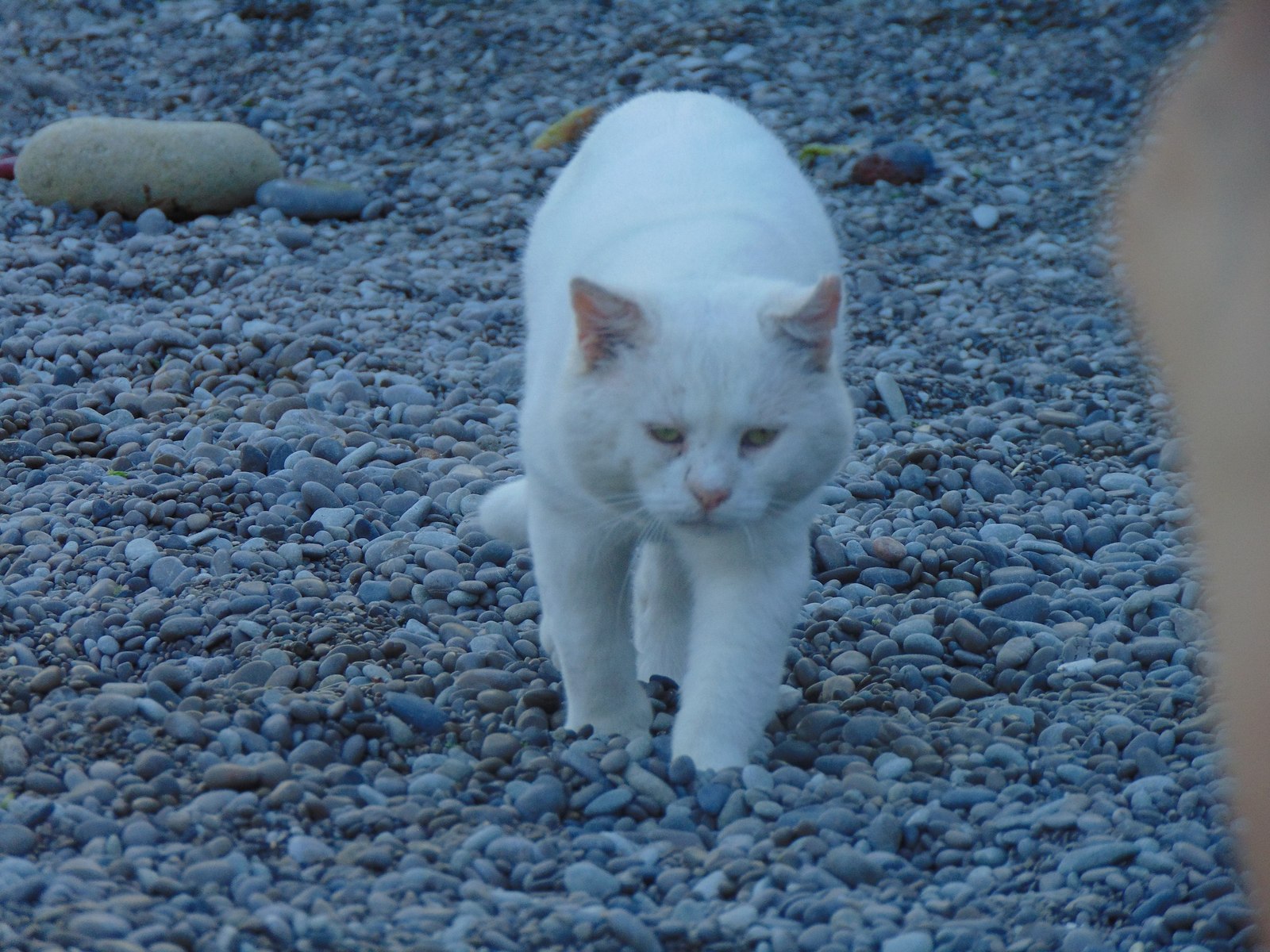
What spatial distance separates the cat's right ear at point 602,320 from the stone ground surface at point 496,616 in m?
0.88

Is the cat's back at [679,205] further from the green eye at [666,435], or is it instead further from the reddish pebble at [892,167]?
the reddish pebble at [892,167]

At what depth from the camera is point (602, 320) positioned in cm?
279

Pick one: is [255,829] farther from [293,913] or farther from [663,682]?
[663,682]

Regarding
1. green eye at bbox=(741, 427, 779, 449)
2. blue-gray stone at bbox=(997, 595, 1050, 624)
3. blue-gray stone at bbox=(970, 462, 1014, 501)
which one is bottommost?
blue-gray stone at bbox=(970, 462, 1014, 501)

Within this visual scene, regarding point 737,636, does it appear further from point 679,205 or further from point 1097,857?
point 679,205

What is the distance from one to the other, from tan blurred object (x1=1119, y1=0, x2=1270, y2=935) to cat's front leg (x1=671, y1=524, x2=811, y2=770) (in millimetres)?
1504

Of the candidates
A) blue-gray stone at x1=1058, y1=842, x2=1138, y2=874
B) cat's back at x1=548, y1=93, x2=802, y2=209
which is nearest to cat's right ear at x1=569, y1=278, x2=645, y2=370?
cat's back at x1=548, y1=93, x2=802, y2=209

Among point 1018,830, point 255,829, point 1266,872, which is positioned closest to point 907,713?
point 1018,830

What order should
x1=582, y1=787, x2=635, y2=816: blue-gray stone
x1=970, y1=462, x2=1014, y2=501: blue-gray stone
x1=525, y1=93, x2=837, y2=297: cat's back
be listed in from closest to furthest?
1. x1=582, y1=787, x2=635, y2=816: blue-gray stone
2. x1=525, y1=93, x2=837, y2=297: cat's back
3. x1=970, y1=462, x2=1014, y2=501: blue-gray stone

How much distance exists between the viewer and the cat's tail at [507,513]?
12.5 ft

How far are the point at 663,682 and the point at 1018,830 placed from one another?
1045 millimetres

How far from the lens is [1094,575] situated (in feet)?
13.8

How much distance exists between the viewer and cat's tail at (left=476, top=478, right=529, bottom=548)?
381 centimetres

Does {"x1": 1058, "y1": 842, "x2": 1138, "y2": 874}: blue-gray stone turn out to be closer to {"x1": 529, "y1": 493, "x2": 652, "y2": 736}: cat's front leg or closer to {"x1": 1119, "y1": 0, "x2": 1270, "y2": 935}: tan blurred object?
{"x1": 529, "y1": 493, "x2": 652, "y2": 736}: cat's front leg
